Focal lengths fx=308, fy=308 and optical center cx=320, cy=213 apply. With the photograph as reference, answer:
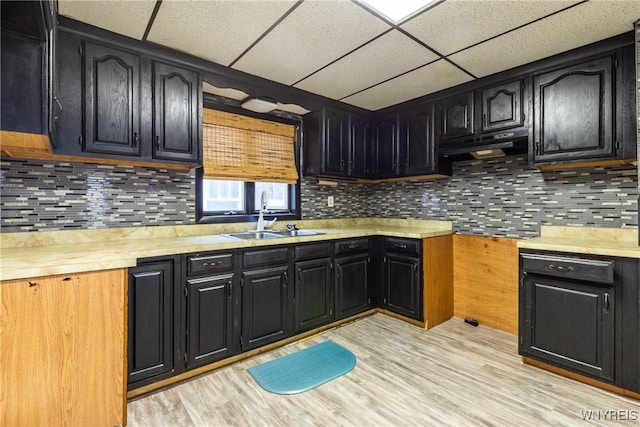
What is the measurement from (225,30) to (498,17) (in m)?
1.68

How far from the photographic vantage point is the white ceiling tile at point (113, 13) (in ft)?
5.61

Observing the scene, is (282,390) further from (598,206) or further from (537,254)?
(598,206)

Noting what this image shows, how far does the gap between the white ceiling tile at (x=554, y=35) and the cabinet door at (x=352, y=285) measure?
75.6 inches

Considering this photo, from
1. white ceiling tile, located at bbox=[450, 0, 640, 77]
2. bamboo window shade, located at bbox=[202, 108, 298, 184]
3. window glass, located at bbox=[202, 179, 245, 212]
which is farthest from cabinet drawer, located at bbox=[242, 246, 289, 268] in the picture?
white ceiling tile, located at bbox=[450, 0, 640, 77]

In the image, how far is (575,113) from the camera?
2240 millimetres

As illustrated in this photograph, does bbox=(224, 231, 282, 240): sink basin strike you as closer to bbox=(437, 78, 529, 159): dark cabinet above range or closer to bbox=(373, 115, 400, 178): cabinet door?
bbox=(373, 115, 400, 178): cabinet door

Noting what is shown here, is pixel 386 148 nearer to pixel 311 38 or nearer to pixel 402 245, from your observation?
pixel 402 245

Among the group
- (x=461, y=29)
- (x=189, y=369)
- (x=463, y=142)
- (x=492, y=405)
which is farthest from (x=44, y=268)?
(x=463, y=142)

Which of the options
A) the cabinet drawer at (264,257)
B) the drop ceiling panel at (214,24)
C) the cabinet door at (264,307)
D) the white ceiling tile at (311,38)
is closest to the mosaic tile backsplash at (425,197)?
the cabinet drawer at (264,257)

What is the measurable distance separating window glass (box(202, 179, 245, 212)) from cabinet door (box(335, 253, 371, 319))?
3.71ft

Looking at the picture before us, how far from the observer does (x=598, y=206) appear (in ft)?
7.72

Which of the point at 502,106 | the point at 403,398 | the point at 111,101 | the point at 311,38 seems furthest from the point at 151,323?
the point at 502,106

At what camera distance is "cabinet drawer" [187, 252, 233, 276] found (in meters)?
2.02

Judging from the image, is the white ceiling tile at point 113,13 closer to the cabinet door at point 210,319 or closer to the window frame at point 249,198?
the window frame at point 249,198
